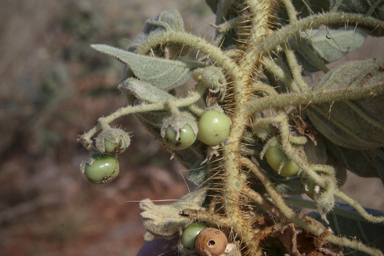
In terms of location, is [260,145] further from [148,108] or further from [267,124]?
[148,108]

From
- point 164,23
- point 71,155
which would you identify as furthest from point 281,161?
point 71,155

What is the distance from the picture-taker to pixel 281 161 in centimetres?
125

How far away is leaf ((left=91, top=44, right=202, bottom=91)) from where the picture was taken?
1247 mm

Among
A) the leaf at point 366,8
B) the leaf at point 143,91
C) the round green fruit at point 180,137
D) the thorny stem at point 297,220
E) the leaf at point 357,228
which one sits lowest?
the leaf at point 357,228

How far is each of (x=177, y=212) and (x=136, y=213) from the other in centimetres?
636

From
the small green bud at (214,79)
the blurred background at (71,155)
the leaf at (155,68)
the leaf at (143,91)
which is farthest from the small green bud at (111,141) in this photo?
the blurred background at (71,155)

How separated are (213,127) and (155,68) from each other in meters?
0.39

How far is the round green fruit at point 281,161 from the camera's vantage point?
4.08 ft

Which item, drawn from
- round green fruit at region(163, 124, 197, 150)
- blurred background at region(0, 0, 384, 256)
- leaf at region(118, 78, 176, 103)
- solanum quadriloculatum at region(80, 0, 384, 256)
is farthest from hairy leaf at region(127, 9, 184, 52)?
blurred background at region(0, 0, 384, 256)

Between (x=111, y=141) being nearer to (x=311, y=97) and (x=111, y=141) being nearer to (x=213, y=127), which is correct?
(x=213, y=127)

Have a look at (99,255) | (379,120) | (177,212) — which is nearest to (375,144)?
(379,120)

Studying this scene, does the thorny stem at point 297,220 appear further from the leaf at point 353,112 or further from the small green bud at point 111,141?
the small green bud at point 111,141

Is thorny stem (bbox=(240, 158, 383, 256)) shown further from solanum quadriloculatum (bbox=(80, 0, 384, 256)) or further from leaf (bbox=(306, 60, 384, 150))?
leaf (bbox=(306, 60, 384, 150))

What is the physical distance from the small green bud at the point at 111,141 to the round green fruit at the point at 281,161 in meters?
0.59
